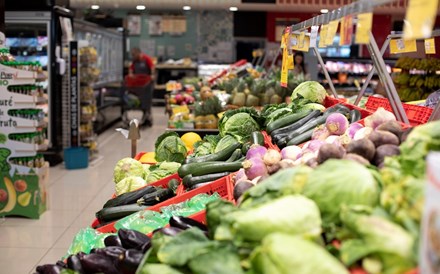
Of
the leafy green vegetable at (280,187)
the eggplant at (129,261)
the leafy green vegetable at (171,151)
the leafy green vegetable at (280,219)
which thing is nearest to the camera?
the leafy green vegetable at (280,219)

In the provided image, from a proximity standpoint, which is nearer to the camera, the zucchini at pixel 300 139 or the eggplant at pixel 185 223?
Result: the eggplant at pixel 185 223

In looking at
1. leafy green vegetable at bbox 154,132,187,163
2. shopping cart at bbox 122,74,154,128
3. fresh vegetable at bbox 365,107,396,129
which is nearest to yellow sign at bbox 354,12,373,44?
fresh vegetable at bbox 365,107,396,129

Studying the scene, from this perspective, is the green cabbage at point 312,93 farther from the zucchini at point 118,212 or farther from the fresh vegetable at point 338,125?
the zucchini at point 118,212

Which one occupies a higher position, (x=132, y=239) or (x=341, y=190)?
(x=341, y=190)

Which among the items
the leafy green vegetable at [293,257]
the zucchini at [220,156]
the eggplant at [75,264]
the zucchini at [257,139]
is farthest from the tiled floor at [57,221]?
the leafy green vegetable at [293,257]

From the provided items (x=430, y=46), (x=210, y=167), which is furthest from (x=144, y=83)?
(x=210, y=167)

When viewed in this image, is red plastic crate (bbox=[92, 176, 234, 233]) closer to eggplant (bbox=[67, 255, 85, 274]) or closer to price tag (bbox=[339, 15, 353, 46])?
eggplant (bbox=[67, 255, 85, 274])

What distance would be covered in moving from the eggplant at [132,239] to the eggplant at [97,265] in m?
0.15

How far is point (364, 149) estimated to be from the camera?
225cm

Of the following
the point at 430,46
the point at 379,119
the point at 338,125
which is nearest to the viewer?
the point at 379,119

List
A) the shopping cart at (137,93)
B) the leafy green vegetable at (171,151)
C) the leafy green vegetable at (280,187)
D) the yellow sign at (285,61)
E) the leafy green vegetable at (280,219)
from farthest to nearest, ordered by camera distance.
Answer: the shopping cart at (137,93) → the leafy green vegetable at (171,151) → the yellow sign at (285,61) → the leafy green vegetable at (280,187) → the leafy green vegetable at (280,219)

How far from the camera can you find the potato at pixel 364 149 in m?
2.24

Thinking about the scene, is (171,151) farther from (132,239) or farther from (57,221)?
(57,221)

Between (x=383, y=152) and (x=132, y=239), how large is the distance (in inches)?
41.2
